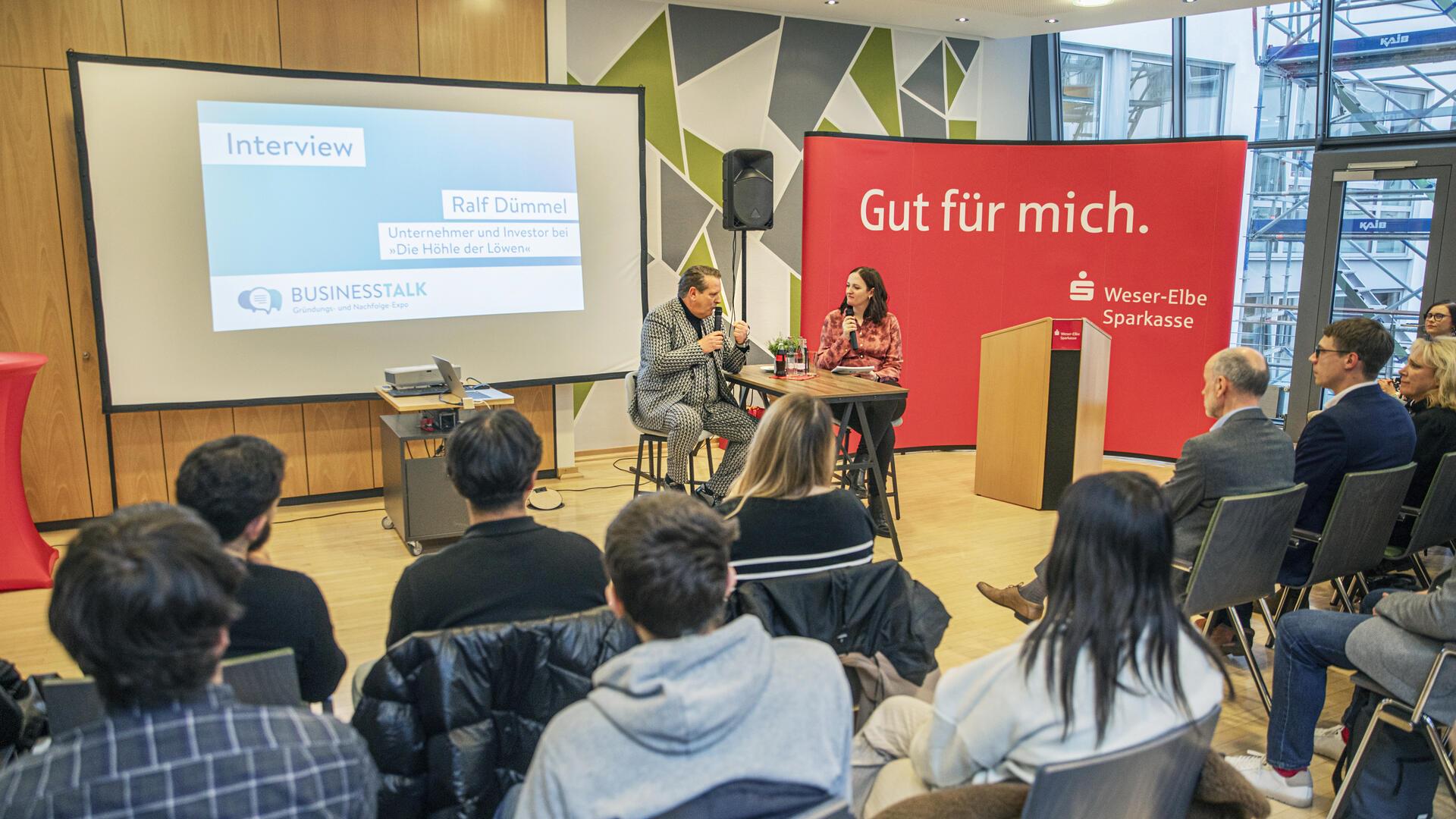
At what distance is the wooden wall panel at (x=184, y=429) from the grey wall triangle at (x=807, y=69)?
416 cm

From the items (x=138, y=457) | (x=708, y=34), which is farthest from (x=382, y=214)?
(x=708, y=34)

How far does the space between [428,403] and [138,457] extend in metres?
1.74

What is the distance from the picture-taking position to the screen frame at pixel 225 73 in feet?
15.9

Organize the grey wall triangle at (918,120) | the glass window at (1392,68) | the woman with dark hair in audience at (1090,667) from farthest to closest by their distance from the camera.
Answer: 1. the grey wall triangle at (918,120)
2. the glass window at (1392,68)
3. the woman with dark hair in audience at (1090,667)

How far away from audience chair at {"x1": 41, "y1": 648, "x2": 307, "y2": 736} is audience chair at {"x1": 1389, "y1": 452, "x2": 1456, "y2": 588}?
11.7 feet

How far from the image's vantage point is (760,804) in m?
1.31

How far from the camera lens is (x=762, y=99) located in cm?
702

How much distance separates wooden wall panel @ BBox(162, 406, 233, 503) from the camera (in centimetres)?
540

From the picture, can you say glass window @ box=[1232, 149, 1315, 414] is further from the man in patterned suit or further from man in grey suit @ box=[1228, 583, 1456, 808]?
man in grey suit @ box=[1228, 583, 1456, 808]

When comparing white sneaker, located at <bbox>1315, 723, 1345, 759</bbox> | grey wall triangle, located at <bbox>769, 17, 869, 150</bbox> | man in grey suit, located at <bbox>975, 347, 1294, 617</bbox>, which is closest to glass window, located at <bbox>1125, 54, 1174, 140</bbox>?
grey wall triangle, located at <bbox>769, 17, 869, 150</bbox>

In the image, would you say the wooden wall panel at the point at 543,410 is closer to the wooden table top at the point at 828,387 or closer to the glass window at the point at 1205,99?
the wooden table top at the point at 828,387

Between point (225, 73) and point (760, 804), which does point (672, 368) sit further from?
point (760, 804)

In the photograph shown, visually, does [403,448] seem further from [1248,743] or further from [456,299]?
[1248,743]

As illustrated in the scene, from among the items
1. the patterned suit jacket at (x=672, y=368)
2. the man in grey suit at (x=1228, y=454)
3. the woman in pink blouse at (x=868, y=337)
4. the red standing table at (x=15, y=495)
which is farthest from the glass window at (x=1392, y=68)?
the red standing table at (x=15, y=495)
